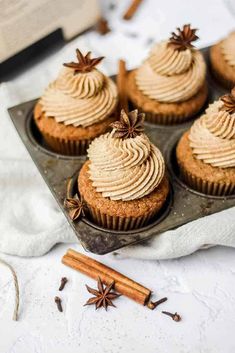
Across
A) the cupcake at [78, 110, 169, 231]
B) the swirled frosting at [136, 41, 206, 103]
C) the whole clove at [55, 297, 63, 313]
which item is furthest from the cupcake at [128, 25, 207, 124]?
the whole clove at [55, 297, 63, 313]

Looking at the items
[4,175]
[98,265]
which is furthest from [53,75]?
[98,265]

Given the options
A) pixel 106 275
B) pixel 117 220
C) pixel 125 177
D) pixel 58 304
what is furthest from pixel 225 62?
pixel 58 304

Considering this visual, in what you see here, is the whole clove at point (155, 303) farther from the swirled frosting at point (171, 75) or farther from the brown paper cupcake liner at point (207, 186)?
the swirled frosting at point (171, 75)

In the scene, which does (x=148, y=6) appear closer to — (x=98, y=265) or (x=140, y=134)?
(x=140, y=134)

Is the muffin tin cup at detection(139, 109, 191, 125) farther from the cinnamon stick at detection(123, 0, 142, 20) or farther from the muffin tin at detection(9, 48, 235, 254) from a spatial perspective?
the cinnamon stick at detection(123, 0, 142, 20)

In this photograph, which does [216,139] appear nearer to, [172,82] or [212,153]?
[212,153]

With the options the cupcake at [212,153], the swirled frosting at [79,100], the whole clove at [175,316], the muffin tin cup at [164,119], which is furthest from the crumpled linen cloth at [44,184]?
the muffin tin cup at [164,119]
